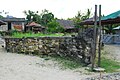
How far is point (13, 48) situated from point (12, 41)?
37cm

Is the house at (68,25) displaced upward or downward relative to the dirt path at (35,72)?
upward

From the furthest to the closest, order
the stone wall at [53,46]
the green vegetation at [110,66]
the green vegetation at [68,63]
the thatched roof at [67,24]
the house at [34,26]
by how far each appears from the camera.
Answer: the thatched roof at [67,24] → the house at [34,26] → the stone wall at [53,46] → the green vegetation at [68,63] → the green vegetation at [110,66]

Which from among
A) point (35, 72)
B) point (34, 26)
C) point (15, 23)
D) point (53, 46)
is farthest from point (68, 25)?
point (35, 72)

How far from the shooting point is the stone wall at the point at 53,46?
1116cm

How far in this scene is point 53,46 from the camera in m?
13.3

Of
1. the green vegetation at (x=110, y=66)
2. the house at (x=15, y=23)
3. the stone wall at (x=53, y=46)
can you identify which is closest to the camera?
the green vegetation at (x=110, y=66)

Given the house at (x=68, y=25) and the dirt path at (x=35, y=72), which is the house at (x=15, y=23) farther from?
the dirt path at (x=35, y=72)

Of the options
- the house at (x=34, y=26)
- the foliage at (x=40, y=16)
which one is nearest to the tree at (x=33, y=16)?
the foliage at (x=40, y=16)

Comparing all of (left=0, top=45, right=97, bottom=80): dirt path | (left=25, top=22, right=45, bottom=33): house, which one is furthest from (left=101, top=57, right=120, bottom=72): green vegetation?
(left=25, top=22, right=45, bottom=33): house

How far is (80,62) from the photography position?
36.1 feet

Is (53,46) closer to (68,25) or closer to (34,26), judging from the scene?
(34,26)

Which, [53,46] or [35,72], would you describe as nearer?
[35,72]

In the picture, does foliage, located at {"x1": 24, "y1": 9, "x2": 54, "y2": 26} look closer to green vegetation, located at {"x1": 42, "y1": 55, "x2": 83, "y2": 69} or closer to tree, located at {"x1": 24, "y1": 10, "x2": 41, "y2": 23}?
tree, located at {"x1": 24, "y1": 10, "x2": 41, "y2": 23}

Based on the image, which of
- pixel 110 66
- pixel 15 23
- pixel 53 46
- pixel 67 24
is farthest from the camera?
pixel 15 23
